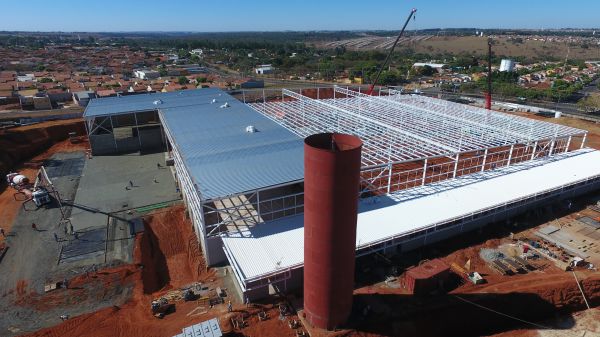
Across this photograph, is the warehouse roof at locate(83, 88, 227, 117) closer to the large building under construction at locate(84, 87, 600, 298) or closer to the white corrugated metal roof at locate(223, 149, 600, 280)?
the large building under construction at locate(84, 87, 600, 298)

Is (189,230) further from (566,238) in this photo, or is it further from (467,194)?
(566,238)

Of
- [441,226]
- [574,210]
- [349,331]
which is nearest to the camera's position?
[349,331]

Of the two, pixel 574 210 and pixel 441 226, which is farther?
pixel 574 210

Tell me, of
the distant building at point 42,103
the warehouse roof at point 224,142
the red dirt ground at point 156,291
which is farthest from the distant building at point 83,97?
the red dirt ground at point 156,291

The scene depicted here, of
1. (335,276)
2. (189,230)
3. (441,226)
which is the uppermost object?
(335,276)

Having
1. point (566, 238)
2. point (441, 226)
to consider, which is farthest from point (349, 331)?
point (566, 238)

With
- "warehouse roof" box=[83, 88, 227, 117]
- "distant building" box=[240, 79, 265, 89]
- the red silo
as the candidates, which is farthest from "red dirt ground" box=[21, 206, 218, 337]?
"distant building" box=[240, 79, 265, 89]
